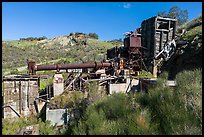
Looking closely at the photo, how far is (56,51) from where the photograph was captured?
48344 millimetres

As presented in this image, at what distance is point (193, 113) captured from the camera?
704 cm

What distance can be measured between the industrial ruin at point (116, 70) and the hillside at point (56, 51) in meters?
16.5

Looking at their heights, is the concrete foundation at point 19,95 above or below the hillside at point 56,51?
below

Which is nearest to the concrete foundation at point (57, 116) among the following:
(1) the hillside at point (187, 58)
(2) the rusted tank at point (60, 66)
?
(2) the rusted tank at point (60, 66)

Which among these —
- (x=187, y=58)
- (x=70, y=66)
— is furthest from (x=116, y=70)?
(x=187, y=58)

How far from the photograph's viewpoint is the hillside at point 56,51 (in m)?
38.4

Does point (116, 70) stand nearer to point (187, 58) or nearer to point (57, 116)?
point (187, 58)

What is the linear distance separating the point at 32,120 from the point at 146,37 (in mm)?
11689

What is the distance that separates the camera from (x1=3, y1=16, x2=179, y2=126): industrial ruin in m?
13.6

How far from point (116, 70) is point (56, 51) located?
33.0 metres

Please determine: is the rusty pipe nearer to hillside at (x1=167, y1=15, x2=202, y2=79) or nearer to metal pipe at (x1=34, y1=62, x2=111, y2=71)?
metal pipe at (x1=34, y1=62, x2=111, y2=71)

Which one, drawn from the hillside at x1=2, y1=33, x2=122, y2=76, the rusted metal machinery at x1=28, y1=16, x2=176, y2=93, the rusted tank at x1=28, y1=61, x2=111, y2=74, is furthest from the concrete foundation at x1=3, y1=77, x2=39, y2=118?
the hillside at x1=2, y1=33, x2=122, y2=76

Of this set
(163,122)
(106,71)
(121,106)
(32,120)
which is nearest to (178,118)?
(163,122)

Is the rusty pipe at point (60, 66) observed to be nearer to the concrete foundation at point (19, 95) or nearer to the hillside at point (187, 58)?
the concrete foundation at point (19, 95)
